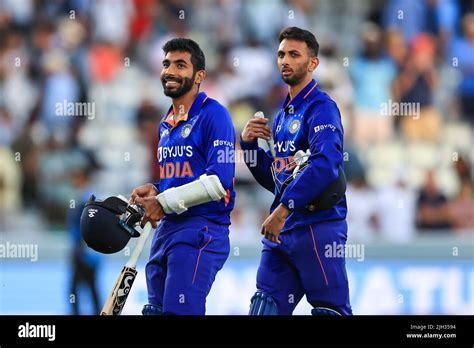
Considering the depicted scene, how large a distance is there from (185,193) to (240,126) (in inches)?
270

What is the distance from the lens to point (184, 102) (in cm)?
770

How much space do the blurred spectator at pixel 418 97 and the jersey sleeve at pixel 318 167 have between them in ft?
23.9

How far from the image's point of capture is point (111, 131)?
1419 centimetres

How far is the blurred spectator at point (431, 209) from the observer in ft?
43.7

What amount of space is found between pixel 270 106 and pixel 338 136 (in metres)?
7.06

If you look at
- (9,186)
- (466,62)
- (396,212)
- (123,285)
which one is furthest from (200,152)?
(466,62)

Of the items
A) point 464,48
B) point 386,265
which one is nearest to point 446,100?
point 464,48

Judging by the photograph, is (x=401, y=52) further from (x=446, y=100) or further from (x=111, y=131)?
(x=111, y=131)

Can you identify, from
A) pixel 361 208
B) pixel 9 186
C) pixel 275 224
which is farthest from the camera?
pixel 9 186

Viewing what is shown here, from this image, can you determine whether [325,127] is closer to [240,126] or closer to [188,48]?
[188,48]

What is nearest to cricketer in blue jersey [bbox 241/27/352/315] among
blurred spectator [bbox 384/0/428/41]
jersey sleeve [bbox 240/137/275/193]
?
jersey sleeve [bbox 240/137/275/193]

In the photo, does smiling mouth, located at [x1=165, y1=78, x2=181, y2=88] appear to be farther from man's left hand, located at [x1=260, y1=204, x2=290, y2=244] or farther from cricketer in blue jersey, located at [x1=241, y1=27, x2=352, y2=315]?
man's left hand, located at [x1=260, y1=204, x2=290, y2=244]

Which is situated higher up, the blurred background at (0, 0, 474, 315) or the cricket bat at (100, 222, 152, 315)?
the blurred background at (0, 0, 474, 315)

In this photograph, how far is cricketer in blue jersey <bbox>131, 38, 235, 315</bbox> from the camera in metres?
7.30
